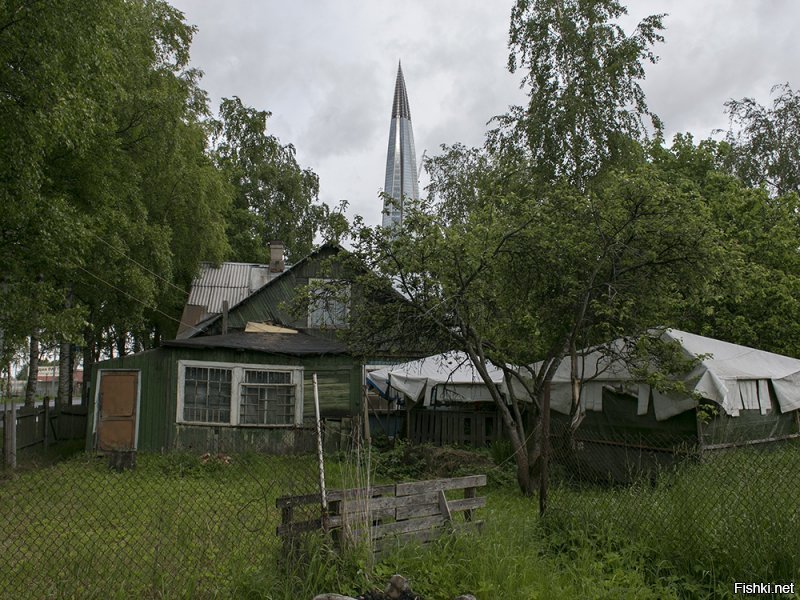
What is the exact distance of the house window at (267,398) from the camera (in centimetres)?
1424

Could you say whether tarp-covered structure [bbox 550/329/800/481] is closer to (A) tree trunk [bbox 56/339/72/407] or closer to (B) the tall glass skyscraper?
(A) tree trunk [bbox 56/339/72/407]

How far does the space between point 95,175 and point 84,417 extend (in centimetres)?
798

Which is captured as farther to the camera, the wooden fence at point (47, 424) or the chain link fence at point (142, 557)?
the wooden fence at point (47, 424)

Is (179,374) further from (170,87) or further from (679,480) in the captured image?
(679,480)

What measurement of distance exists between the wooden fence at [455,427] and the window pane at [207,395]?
4281 mm

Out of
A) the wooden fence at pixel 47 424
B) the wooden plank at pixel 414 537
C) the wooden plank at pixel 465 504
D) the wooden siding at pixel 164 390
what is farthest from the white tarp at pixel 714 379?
the wooden fence at pixel 47 424

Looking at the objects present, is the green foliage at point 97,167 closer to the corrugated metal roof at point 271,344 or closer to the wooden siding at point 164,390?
the wooden siding at point 164,390

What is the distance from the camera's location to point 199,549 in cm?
563

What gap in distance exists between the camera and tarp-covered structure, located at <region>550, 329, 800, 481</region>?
9.78 metres

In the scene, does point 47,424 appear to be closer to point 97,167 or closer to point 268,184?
point 97,167

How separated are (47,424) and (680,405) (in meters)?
14.8

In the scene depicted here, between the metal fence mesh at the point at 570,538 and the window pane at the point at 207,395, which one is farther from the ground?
the window pane at the point at 207,395

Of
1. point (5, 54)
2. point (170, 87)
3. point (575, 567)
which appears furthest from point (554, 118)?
point (575, 567)

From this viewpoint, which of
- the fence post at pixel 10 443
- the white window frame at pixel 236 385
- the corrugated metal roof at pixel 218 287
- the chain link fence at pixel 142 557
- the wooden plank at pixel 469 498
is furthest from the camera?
the corrugated metal roof at pixel 218 287
